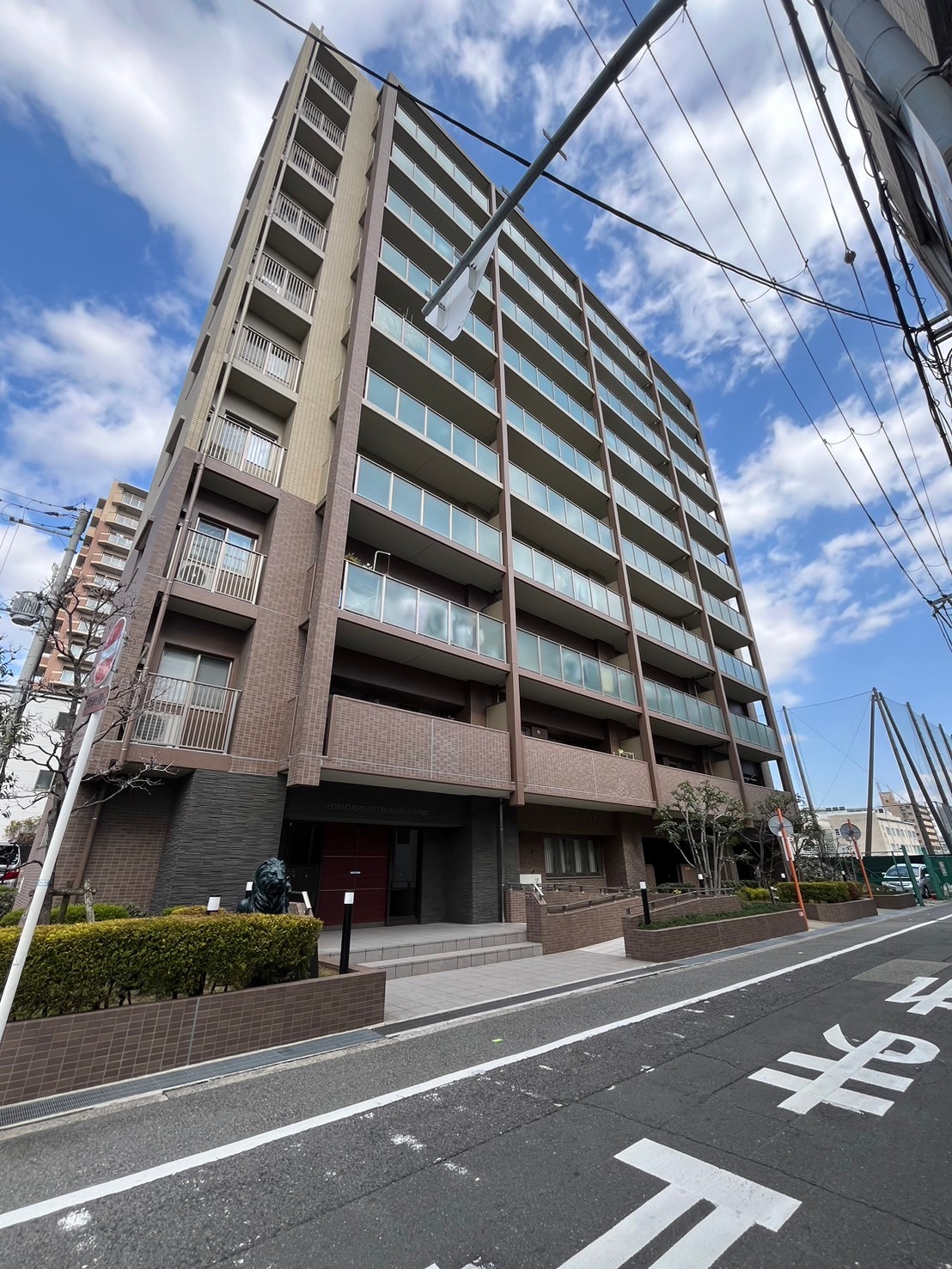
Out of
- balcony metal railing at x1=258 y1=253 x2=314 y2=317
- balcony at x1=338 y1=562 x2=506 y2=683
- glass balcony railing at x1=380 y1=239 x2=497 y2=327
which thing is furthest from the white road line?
glass balcony railing at x1=380 y1=239 x2=497 y2=327

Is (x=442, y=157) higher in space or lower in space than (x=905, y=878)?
higher

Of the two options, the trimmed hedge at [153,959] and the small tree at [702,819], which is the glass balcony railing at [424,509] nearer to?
the small tree at [702,819]

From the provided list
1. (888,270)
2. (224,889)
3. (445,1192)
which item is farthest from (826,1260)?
(224,889)

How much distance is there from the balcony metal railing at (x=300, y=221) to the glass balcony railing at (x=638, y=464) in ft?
41.2

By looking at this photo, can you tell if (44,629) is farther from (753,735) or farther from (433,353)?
(753,735)

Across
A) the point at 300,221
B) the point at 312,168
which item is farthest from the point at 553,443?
the point at 312,168

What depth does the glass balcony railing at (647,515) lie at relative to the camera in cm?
2228

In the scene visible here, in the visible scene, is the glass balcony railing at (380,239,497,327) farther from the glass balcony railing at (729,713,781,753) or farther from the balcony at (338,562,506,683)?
the glass balcony railing at (729,713,781,753)

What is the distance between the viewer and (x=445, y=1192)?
283 centimetres

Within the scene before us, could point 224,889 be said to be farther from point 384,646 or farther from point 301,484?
point 301,484

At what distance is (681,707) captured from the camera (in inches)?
787

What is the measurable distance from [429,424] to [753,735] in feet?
62.5

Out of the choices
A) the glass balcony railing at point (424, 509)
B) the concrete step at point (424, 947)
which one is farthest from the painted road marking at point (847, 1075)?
the glass balcony railing at point (424, 509)

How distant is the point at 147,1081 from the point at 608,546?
18.3 meters
